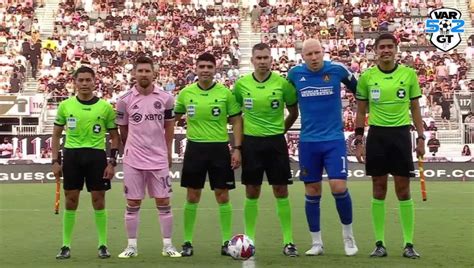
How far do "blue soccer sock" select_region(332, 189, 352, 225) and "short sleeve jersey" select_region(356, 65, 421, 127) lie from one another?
2.98 ft

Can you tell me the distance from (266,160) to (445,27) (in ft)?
102

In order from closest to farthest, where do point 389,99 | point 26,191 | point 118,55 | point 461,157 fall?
point 389,99
point 26,191
point 461,157
point 118,55

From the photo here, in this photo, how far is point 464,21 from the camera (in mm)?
38625

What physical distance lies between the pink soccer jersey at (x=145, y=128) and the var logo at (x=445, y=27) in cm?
2860

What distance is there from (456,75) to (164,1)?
14668 mm

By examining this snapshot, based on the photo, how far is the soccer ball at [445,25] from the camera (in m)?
38.7

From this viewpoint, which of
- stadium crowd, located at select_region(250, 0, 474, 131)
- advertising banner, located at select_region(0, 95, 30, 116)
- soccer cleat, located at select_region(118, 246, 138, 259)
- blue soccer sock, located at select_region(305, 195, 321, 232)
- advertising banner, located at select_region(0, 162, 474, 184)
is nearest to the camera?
soccer cleat, located at select_region(118, 246, 138, 259)

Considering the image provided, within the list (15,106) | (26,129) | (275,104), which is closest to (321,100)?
(275,104)

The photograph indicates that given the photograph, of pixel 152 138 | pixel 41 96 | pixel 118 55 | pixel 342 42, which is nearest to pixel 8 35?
pixel 118 55

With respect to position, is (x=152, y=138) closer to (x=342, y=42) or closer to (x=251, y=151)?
(x=251, y=151)

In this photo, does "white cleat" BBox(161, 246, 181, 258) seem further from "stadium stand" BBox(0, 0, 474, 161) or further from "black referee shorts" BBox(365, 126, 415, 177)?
"stadium stand" BBox(0, 0, 474, 161)

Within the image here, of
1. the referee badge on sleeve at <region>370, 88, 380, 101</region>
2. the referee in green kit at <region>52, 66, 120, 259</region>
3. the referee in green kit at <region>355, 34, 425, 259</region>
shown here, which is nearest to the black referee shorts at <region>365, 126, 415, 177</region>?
the referee in green kit at <region>355, 34, 425, 259</region>

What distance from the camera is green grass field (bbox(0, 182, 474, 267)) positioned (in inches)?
364

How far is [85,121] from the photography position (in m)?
9.91
